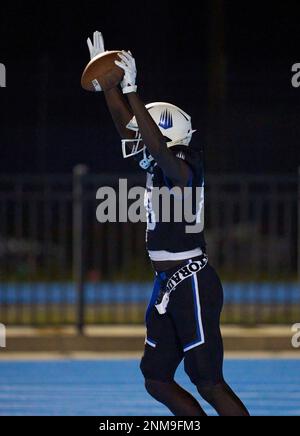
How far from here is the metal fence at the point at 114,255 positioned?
16141 mm

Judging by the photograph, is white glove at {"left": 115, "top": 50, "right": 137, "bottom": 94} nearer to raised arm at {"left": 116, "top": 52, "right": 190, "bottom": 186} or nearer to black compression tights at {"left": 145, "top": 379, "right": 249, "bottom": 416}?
raised arm at {"left": 116, "top": 52, "right": 190, "bottom": 186}

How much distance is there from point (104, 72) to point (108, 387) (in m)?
4.62

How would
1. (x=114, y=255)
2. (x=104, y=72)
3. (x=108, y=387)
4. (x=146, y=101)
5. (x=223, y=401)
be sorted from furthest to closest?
(x=146, y=101), (x=114, y=255), (x=108, y=387), (x=104, y=72), (x=223, y=401)

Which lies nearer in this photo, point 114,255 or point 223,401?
point 223,401

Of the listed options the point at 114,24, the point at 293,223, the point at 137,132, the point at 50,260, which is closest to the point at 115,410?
the point at 137,132

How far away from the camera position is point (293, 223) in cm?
1750

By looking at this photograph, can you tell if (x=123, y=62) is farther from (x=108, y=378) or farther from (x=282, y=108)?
(x=282, y=108)

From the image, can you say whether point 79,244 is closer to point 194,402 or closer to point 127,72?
point 194,402

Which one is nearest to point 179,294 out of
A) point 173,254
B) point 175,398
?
point 173,254

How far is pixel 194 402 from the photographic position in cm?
854

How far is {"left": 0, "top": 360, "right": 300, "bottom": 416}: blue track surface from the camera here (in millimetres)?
11125

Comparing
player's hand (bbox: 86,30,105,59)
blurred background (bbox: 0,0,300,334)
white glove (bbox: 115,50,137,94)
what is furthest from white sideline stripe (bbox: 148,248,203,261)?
blurred background (bbox: 0,0,300,334)

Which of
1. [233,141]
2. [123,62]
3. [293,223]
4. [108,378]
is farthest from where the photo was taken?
[233,141]
